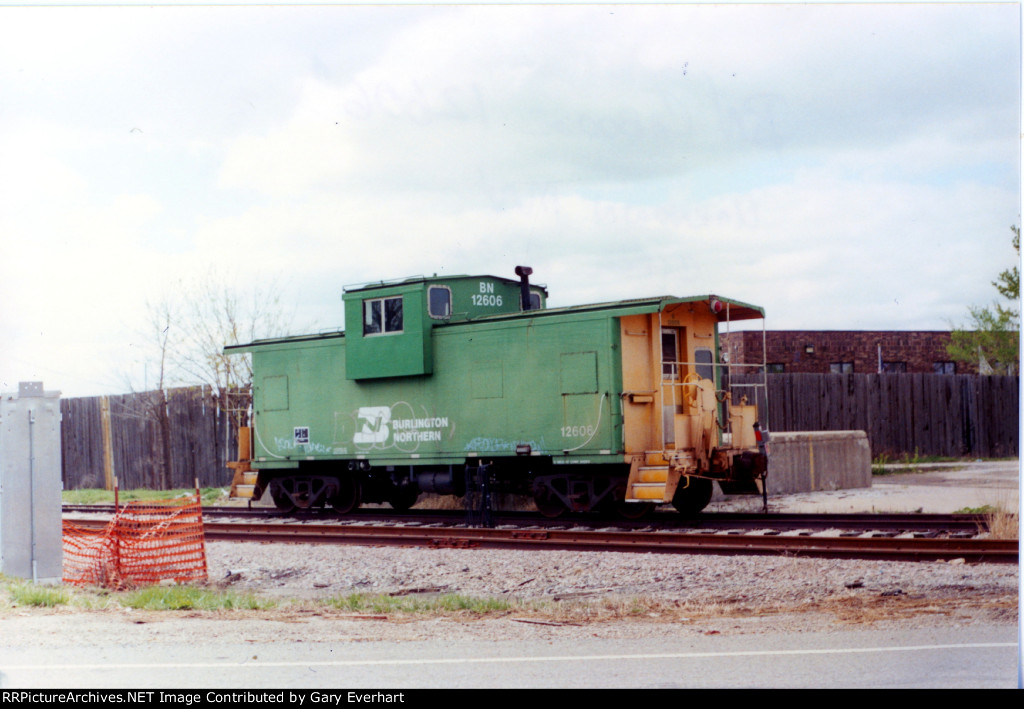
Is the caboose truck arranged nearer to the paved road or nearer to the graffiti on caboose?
the graffiti on caboose

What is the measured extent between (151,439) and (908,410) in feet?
64.2

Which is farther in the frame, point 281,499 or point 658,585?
point 281,499

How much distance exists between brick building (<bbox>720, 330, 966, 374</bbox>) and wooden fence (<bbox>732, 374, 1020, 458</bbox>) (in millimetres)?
5281

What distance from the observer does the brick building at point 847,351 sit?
3253 centimetres

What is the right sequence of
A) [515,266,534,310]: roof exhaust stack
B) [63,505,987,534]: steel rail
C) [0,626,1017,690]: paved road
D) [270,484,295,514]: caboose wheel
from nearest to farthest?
[0,626,1017,690]: paved road → [63,505,987,534]: steel rail → [515,266,534,310]: roof exhaust stack → [270,484,295,514]: caboose wheel

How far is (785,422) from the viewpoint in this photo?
25.6 metres

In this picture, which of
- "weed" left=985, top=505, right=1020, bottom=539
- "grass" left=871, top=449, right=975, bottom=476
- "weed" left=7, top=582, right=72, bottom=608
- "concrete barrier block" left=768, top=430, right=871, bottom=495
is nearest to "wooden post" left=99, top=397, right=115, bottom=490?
"concrete barrier block" left=768, top=430, right=871, bottom=495

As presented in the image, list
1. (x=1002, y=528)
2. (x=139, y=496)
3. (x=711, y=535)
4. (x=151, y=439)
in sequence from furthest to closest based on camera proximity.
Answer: (x=151, y=439) → (x=139, y=496) → (x=711, y=535) → (x=1002, y=528)

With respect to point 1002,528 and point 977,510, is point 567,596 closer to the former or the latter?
point 1002,528

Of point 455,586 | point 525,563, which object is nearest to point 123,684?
point 455,586

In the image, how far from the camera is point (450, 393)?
51.5 feet

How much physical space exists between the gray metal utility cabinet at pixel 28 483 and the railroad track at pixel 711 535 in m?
4.00

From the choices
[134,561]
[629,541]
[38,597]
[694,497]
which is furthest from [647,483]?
[38,597]

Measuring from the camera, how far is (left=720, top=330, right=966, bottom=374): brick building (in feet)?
107
